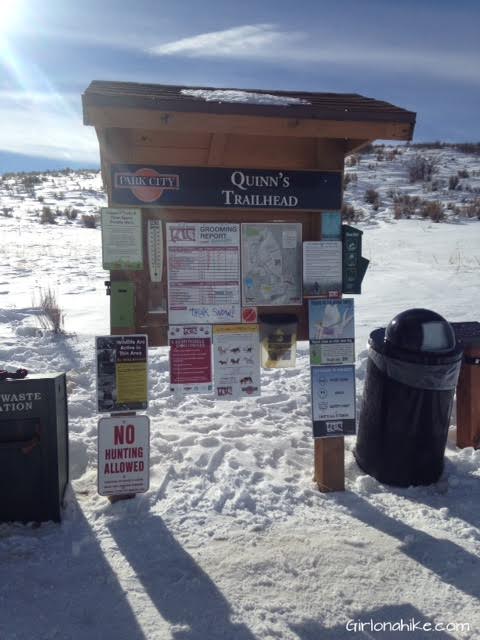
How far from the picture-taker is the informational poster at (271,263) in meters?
3.75

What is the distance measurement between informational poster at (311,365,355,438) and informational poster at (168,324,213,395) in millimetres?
734

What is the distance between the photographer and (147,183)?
11.5 ft

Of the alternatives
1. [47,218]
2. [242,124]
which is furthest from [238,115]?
[47,218]

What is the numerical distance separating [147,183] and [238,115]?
702 millimetres

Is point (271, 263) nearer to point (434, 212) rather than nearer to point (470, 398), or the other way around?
point (470, 398)

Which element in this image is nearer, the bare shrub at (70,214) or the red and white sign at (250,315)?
the red and white sign at (250,315)

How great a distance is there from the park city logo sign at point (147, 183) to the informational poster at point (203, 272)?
8.5 inches

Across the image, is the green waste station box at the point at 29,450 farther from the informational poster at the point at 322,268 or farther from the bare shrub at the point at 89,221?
the bare shrub at the point at 89,221

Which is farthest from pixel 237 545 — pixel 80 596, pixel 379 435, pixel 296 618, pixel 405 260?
pixel 405 260

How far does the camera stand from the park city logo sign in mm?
3484

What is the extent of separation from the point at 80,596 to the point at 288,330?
1.98 metres

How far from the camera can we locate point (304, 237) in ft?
12.8

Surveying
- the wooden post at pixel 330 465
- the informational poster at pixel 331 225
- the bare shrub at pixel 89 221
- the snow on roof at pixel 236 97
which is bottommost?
the wooden post at pixel 330 465

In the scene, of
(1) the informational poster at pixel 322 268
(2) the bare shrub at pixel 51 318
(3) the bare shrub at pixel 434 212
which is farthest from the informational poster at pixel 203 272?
(3) the bare shrub at pixel 434 212
